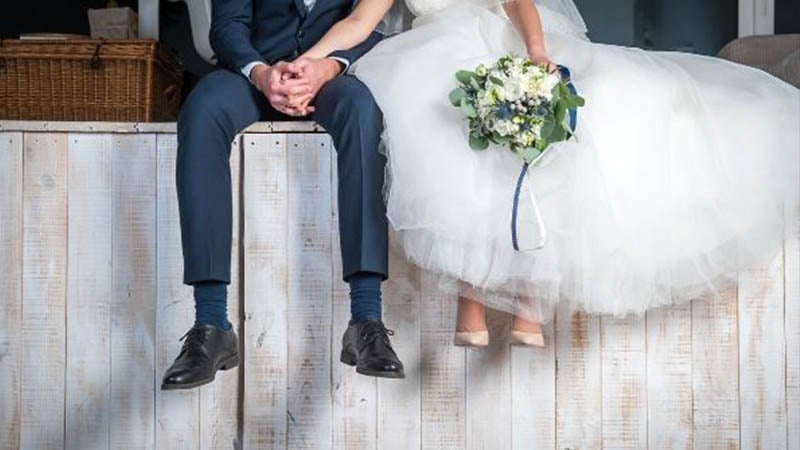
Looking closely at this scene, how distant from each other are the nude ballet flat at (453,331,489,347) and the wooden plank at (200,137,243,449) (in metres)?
0.53

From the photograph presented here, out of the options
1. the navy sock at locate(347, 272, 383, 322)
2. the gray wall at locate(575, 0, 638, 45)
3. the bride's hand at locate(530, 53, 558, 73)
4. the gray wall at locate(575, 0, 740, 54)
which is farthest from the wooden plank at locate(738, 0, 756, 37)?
the navy sock at locate(347, 272, 383, 322)

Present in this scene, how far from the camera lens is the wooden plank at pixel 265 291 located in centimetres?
296

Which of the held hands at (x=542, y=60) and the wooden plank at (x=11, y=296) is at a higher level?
the held hands at (x=542, y=60)

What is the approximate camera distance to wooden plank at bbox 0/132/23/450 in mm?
3000

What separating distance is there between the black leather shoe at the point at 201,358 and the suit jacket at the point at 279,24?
2.51 feet

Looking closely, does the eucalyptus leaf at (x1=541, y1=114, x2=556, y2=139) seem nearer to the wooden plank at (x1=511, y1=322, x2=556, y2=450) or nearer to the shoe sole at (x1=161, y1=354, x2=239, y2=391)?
the wooden plank at (x1=511, y1=322, x2=556, y2=450)

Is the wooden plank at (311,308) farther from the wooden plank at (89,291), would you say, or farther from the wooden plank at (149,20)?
the wooden plank at (149,20)

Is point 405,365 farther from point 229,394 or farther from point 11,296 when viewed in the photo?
point 11,296

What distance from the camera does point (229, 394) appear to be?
9.77ft

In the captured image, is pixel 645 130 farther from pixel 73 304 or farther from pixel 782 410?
pixel 73 304

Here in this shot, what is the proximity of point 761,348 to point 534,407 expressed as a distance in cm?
55

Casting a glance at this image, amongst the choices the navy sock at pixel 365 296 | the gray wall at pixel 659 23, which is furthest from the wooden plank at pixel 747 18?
the navy sock at pixel 365 296

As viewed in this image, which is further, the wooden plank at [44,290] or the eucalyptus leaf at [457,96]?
the wooden plank at [44,290]

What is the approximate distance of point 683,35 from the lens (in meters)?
4.39
